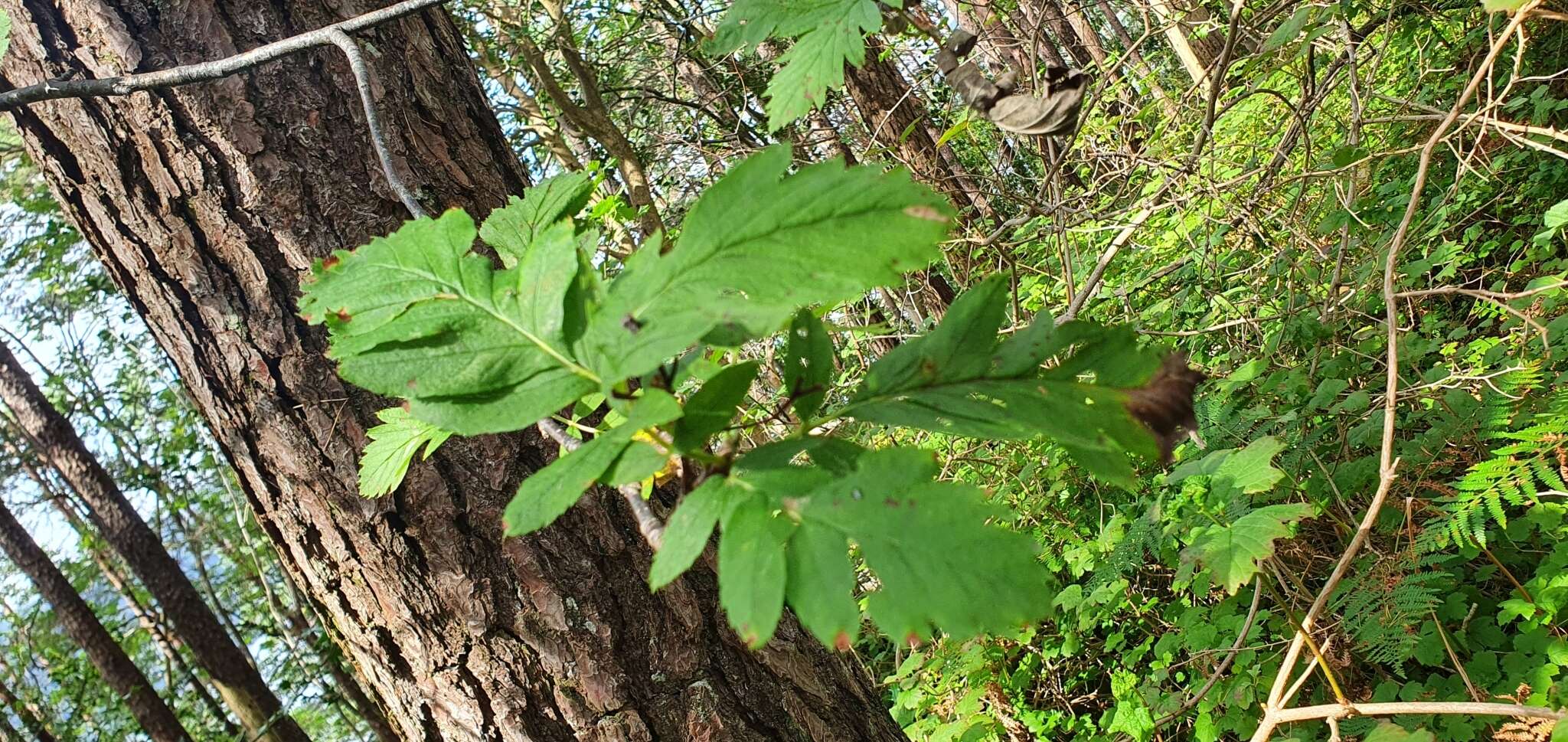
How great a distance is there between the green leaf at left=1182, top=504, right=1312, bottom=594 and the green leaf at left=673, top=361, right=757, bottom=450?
61.3 inches

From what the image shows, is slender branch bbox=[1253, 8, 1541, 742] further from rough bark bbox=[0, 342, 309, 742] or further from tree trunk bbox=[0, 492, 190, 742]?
tree trunk bbox=[0, 492, 190, 742]

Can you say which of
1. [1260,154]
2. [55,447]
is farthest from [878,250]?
[55,447]

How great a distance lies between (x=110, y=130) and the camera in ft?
4.38

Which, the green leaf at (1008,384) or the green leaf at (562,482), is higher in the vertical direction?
the green leaf at (562,482)

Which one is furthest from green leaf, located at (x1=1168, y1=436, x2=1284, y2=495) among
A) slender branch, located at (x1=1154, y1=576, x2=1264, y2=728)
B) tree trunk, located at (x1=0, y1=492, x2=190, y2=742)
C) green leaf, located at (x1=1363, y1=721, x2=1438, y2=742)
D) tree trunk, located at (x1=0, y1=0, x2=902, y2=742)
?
tree trunk, located at (x1=0, y1=492, x2=190, y2=742)

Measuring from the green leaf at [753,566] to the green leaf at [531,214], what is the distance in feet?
1.36

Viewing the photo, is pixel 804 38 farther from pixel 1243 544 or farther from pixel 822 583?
pixel 1243 544

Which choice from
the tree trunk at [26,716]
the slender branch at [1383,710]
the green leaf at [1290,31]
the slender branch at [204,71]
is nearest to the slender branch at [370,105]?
the slender branch at [204,71]

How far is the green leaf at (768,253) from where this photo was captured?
482 mm

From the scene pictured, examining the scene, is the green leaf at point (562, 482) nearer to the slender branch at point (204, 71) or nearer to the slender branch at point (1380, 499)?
the slender branch at point (204, 71)

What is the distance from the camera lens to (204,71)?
96 cm

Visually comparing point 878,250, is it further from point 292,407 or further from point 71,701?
point 71,701

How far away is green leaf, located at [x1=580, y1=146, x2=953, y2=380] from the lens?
0.48 meters

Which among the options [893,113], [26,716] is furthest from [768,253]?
[26,716]
